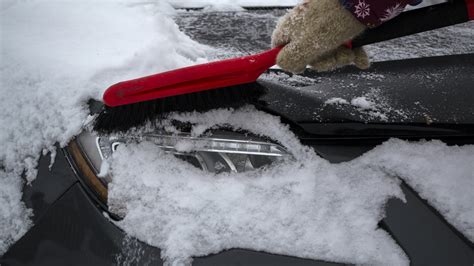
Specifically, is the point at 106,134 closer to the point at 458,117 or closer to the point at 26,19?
the point at 26,19

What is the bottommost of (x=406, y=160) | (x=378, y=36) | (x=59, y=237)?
→ (x=59, y=237)

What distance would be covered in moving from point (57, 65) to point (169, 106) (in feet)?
1.43

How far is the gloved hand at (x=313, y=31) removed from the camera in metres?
1.18

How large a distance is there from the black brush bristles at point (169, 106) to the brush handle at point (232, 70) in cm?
4

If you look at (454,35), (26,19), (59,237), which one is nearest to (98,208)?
(59,237)

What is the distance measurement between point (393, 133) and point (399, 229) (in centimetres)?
28

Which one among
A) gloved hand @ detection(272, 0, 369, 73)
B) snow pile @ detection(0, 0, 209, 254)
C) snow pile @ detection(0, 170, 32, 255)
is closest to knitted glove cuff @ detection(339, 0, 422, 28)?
gloved hand @ detection(272, 0, 369, 73)

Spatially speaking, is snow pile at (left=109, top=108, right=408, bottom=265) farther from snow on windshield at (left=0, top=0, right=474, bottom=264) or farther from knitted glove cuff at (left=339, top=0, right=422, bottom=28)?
knitted glove cuff at (left=339, top=0, right=422, bottom=28)

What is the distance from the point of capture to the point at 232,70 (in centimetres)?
123

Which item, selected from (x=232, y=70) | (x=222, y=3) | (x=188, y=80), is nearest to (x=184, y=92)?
(x=188, y=80)

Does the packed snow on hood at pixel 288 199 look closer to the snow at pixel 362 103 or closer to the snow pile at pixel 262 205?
the snow pile at pixel 262 205

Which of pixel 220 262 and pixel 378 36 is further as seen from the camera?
pixel 378 36

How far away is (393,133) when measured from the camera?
1.19 metres

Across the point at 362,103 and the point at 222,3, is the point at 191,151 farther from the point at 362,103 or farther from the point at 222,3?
the point at 222,3
